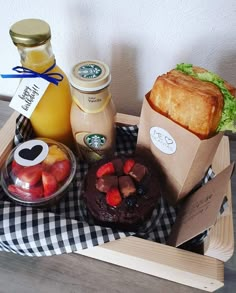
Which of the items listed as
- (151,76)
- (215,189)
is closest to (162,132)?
(215,189)

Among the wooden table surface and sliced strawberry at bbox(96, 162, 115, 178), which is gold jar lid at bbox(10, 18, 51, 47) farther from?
the wooden table surface

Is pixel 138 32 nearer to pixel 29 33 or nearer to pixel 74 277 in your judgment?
pixel 29 33

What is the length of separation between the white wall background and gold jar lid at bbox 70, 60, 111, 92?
12cm

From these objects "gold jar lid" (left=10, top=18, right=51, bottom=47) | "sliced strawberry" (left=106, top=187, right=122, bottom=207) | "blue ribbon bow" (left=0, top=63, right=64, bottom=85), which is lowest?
"sliced strawberry" (left=106, top=187, right=122, bottom=207)

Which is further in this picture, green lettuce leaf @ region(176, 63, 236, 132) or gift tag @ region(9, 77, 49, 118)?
gift tag @ region(9, 77, 49, 118)

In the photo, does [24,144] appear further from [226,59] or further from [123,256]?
[226,59]

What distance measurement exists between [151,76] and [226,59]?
150 millimetres

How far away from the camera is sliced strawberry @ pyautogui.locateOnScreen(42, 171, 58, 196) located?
18.2 inches

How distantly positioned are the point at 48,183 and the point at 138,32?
Answer: 322 millimetres

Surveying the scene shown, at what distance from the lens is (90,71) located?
1.52 feet

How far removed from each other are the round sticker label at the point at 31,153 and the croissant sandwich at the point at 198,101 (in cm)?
21

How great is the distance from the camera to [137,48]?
1.85ft

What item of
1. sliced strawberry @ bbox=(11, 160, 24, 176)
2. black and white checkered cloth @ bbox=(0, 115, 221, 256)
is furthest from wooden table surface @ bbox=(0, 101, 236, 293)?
sliced strawberry @ bbox=(11, 160, 24, 176)

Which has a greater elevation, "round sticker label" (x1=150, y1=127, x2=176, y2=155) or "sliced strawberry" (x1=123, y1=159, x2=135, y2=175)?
"round sticker label" (x1=150, y1=127, x2=176, y2=155)
